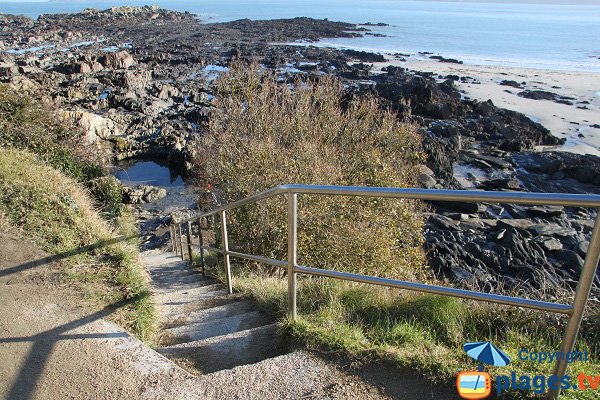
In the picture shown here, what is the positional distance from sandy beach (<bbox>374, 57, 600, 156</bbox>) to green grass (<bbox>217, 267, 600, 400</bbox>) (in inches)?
1181

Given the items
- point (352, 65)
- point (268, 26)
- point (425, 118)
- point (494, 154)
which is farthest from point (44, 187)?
point (268, 26)

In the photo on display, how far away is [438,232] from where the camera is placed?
59.1 feet

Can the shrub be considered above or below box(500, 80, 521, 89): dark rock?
above

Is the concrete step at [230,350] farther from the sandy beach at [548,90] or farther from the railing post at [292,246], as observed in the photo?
the sandy beach at [548,90]

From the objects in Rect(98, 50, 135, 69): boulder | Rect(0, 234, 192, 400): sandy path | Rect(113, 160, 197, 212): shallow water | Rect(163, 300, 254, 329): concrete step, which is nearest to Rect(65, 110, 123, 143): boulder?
Rect(113, 160, 197, 212): shallow water

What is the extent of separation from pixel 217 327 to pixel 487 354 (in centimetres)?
229

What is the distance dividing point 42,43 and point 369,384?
306ft

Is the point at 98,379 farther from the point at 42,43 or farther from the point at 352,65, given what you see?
the point at 42,43

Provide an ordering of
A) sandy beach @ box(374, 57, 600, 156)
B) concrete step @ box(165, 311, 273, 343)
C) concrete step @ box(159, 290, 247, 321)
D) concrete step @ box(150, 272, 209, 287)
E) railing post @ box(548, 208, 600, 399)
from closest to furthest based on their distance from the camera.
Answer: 1. railing post @ box(548, 208, 600, 399)
2. concrete step @ box(165, 311, 273, 343)
3. concrete step @ box(159, 290, 247, 321)
4. concrete step @ box(150, 272, 209, 287)
5. sandy beach @ box(374, 57, 600, 156)

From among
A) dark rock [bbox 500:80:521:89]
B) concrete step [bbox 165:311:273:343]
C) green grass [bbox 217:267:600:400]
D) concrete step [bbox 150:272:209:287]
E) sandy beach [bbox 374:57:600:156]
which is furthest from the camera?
dark rock [bbox 500:80:521:89]

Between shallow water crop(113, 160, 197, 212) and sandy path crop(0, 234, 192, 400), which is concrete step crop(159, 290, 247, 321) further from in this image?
shallow water crop(113, 160, 197, 212)

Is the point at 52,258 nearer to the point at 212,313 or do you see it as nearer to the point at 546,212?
the point at 212,313

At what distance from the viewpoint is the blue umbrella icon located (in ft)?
9.70

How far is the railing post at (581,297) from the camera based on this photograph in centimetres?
231
